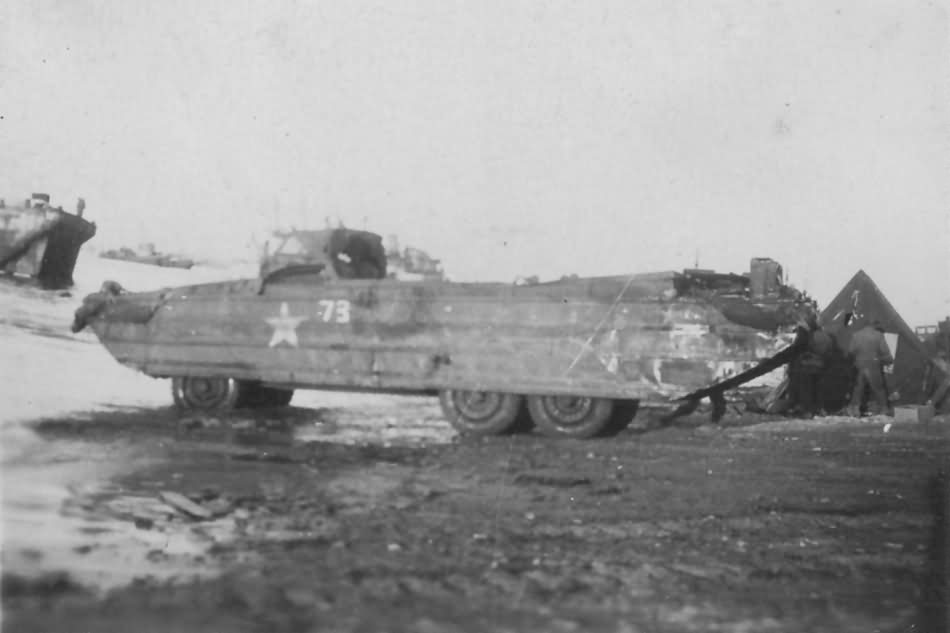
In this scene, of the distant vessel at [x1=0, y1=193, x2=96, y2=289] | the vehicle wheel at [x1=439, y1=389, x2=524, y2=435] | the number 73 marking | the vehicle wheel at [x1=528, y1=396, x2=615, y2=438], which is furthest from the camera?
the number 73 marking

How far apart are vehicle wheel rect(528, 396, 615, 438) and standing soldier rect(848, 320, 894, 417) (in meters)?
4.74

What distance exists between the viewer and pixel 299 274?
895 cm

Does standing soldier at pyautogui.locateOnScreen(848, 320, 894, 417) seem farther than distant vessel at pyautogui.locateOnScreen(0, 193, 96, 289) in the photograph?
Yes

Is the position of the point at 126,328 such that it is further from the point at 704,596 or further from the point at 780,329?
the point at 704,596

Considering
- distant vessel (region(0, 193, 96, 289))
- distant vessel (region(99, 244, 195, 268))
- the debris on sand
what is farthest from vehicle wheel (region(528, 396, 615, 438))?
distant vessel (region(0, 193, 96, 289))

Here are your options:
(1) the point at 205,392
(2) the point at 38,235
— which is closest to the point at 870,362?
(1) the point at 205,392

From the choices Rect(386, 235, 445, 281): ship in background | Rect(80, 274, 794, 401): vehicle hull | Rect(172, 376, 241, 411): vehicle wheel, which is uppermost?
Rect(386, 235, 445, 281): ship in background

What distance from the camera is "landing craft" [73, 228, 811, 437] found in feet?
24.0

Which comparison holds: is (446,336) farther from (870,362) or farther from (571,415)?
(870,362)

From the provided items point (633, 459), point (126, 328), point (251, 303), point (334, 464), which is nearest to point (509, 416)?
point (633, 459)

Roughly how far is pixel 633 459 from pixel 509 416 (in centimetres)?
150

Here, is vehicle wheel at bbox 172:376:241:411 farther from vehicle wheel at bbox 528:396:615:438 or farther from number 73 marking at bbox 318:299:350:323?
vehicle wheel at bbox 528:396:615:438

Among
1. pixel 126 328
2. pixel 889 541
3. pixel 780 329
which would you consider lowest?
pixel 889 541

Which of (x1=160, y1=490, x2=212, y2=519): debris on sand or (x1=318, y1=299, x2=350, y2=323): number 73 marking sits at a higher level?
(x1=318, y1=299, x2=350, y2=323): number 73 marking
